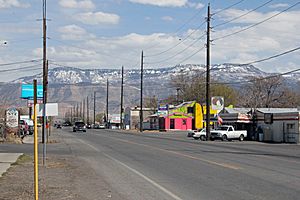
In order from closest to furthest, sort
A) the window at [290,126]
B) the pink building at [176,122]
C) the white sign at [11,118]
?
the white sign at [11,118] < the window at [290,126] < the pink building at [176,122]

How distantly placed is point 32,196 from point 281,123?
48628 mm

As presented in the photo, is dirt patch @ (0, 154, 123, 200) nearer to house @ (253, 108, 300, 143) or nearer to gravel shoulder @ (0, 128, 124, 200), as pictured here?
gravel shoulder @ (0, 128, 124, 200)

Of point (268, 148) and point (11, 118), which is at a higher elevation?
point (11, 118)

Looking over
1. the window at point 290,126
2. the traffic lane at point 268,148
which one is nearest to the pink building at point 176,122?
the window at point 290,126

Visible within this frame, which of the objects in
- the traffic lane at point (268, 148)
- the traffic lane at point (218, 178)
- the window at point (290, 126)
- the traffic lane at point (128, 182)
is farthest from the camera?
the window at point (290, 126)

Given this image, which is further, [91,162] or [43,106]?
[91,162]

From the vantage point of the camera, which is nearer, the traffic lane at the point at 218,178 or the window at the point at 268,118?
the traffic lane at the point at 218,178

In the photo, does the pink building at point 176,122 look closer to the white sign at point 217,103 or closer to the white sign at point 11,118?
the white sign at point 217,103

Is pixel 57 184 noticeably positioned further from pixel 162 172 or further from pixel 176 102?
pixel 176 102

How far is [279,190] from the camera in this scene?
47.1 ft

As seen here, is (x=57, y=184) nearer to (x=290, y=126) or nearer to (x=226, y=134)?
(x=226, y=134)

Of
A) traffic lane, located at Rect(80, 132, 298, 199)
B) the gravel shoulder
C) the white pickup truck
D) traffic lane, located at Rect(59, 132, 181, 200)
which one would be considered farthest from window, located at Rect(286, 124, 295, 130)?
the gravel shoulder

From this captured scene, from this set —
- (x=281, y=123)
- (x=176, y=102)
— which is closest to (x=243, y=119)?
(x=281, y=123)

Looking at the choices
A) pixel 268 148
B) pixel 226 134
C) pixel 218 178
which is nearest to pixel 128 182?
pixel 218 178
